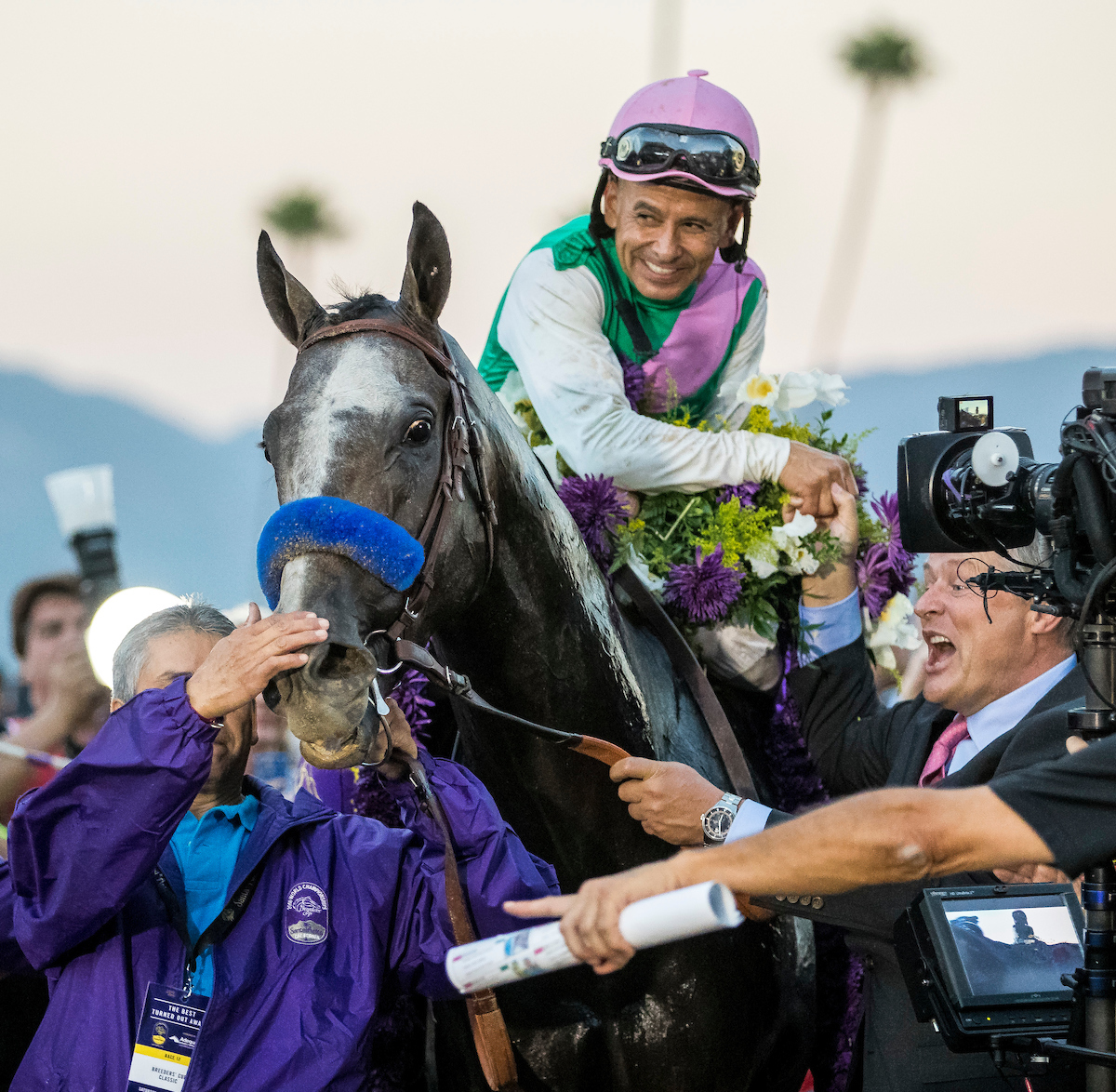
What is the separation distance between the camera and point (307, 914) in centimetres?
238

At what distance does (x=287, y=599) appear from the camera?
2088mm

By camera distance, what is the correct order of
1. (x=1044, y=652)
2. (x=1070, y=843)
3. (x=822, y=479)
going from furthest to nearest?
(x=822, y=479) < (x=1044, y=652) < (x=1070, y=843)

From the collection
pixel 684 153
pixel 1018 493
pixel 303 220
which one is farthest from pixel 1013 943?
pixel 303 220

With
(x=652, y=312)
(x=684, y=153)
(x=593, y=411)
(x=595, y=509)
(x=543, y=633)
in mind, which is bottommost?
(x=543, y=633)

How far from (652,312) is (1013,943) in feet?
6.14

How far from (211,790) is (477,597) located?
0.62 m

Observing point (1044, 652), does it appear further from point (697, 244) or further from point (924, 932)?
point (697, 244)

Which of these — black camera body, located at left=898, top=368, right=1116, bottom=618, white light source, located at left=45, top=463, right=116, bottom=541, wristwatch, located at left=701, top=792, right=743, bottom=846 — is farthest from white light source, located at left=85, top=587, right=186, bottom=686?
black camera body, located at left=898, top=368, right=1116, bottom=618

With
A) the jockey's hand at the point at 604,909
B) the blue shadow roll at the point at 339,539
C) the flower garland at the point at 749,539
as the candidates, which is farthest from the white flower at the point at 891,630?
the jockey's hand at the point at 604,909

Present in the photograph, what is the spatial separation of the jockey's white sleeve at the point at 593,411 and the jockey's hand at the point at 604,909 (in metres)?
1.54

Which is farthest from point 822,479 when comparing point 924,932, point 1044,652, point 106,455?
point 106,455

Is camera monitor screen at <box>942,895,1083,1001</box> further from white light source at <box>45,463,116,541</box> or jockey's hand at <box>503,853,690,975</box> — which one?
white light source at <box>45,463,116,541</box>

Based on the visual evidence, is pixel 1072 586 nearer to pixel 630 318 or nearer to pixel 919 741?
pixel 919 741

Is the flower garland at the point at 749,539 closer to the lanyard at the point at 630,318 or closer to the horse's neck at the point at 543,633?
the lanyard at the point at 630,318
